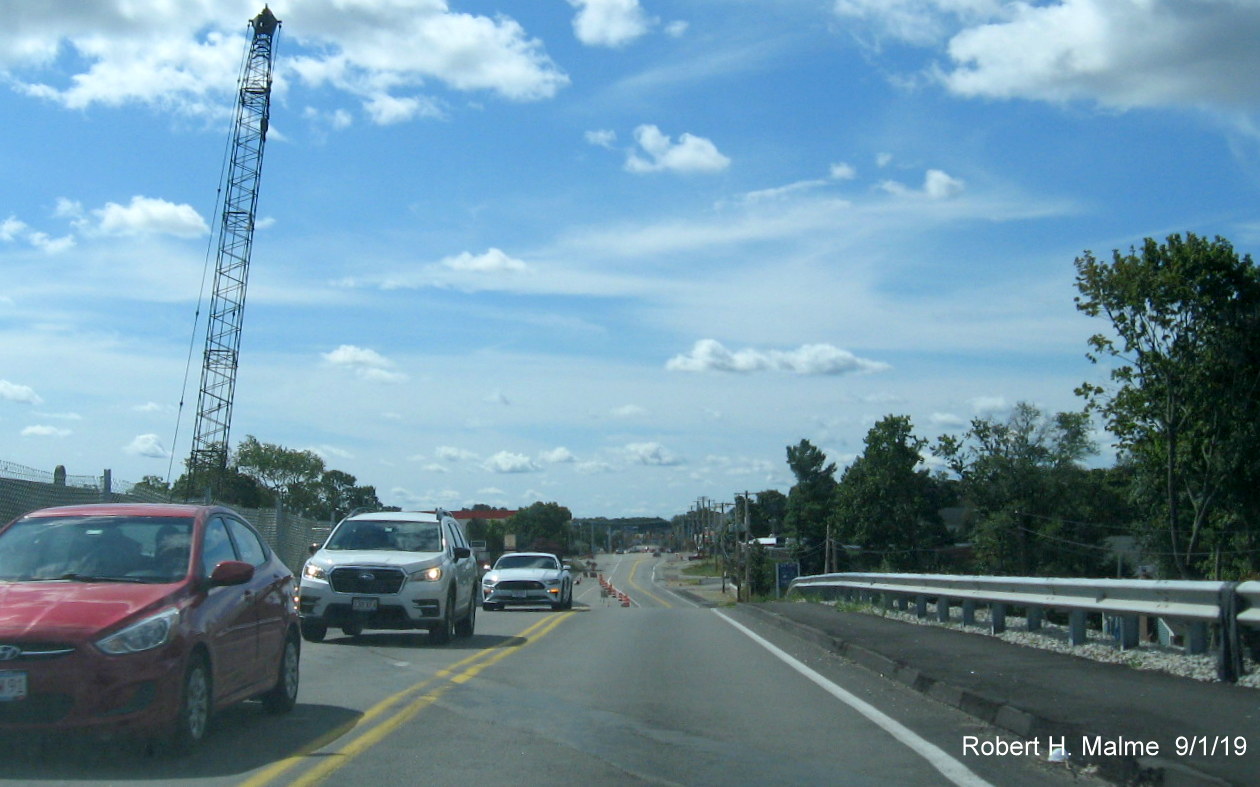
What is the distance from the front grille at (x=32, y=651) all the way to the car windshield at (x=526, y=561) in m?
23.6

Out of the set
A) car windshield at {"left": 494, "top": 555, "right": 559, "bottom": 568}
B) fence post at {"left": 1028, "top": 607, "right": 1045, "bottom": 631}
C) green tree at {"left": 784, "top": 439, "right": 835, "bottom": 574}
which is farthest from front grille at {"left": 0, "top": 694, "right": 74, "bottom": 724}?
green tree at {"left": 784, "top": 439, "right": 835, "bottom": 574}

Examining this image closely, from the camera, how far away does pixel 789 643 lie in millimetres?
17125

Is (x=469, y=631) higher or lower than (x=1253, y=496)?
lower

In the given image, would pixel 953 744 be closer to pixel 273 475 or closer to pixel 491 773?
pixel 491 773

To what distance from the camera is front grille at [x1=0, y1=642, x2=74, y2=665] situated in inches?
257

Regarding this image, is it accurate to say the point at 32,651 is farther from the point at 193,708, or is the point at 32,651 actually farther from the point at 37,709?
the point at 193,708

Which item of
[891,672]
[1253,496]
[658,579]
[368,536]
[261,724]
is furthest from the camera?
[658,579]

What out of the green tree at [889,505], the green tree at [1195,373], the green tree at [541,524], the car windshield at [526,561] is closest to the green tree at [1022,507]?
the green tree at [889,505]

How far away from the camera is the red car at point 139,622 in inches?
258

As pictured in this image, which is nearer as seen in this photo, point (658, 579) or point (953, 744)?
point (953, 744)

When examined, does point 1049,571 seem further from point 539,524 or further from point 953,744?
point 539,524

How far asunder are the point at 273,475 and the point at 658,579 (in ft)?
143

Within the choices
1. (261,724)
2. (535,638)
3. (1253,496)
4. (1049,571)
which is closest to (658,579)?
(1049,571)

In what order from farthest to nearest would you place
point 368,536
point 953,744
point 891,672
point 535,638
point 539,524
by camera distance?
point 539,524 → point 535,638 → point 368,536 → point 891,672 → point 953,744
